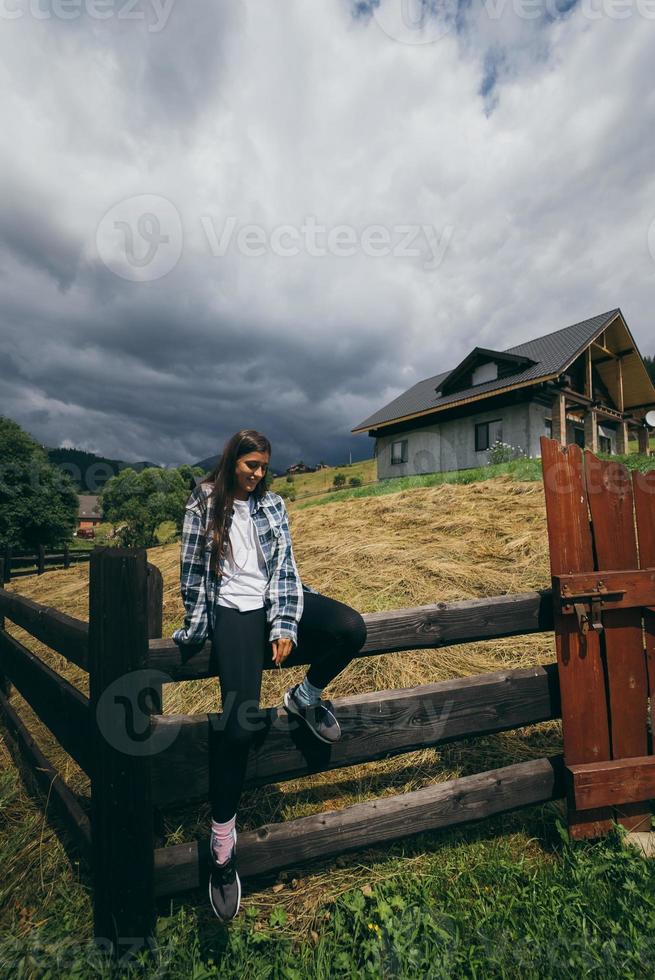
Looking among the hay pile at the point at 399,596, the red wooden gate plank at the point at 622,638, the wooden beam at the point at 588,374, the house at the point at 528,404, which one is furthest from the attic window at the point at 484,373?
the red wooden gate plank at the point at 622,638

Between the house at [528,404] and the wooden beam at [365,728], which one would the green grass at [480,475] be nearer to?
the house at [528,404]

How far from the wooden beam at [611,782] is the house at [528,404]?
17.4m

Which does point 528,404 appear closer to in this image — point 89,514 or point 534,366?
point 534,366

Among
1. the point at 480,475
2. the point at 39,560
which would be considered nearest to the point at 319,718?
the point at 480,475

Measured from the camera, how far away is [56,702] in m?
2.36

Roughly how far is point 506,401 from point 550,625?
19.5 meters

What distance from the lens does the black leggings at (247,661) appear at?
1773 mm

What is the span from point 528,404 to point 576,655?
18.9 metres

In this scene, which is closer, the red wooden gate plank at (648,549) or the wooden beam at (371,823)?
the wooden beam at (371,823)

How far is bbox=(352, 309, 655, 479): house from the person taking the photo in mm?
18844

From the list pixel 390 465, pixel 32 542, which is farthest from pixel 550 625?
pixel 32 542

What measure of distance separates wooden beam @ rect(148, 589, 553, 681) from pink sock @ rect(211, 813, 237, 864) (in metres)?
0.62

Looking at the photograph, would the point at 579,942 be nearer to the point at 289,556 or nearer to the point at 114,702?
the point at 289,556

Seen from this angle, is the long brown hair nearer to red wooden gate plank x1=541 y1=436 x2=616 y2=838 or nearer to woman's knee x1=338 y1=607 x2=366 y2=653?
woman's knee x1=338 y1=607 x2=366 y2=653
